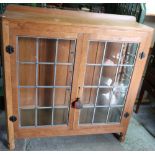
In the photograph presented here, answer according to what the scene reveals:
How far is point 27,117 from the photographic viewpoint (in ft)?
4.76

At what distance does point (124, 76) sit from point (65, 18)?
0.58 metres

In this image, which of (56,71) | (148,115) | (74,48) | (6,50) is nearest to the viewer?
(6,50)

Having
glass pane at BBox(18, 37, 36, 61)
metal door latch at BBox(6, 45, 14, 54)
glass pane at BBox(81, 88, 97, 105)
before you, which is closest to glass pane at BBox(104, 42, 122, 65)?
glass pane at BBox(81, 88, 97, 105)

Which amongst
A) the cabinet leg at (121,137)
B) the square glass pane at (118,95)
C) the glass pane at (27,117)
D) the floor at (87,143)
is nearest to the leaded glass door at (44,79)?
the glass pane at (27,117)

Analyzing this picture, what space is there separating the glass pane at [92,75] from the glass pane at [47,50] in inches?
10.0

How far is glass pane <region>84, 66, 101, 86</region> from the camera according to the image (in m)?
1.39

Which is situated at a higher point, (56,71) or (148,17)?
(148,17)

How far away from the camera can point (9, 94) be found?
50.6 inches

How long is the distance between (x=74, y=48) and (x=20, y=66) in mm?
360

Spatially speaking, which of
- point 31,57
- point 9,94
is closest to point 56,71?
point 31,57

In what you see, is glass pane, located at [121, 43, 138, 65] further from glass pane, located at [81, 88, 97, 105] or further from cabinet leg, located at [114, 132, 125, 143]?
cabinet leg, located at [114, 132, 125, 143]

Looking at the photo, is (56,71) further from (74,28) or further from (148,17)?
(148,17)

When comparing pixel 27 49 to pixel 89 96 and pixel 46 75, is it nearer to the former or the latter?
pixel 46 75

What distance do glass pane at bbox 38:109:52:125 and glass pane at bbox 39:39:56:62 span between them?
40 cm
